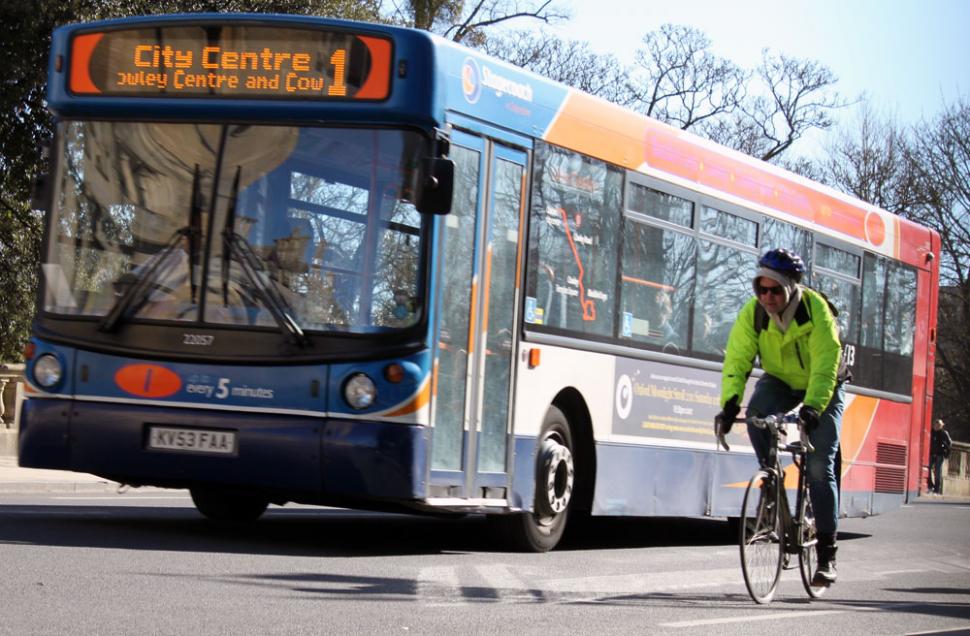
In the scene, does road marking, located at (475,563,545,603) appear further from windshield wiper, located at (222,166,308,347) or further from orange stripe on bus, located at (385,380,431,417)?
windshield wiper, located at (222,166,308,347)

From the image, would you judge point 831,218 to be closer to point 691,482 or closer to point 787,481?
point 691,482

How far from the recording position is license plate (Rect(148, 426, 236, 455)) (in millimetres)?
9852

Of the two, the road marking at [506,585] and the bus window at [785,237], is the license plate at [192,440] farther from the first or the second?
the bus window at [785,237]

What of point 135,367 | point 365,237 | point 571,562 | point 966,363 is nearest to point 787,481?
point 571,562

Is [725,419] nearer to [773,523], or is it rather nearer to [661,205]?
[773,523]

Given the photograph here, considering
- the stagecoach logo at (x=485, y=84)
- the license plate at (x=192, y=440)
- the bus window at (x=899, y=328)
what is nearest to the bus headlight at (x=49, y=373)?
the license plate at (x=192, y=440)

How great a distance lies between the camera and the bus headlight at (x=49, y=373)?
10.1m

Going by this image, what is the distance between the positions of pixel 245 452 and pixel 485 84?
8.92ft

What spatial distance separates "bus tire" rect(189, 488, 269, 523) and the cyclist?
167 inches

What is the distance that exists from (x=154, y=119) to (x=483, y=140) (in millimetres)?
2003

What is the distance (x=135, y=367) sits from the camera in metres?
10.0

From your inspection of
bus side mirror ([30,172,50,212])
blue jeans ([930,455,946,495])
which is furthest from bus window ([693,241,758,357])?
blue jeans ([930,455,946,495])

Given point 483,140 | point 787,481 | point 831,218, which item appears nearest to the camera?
point 787,481

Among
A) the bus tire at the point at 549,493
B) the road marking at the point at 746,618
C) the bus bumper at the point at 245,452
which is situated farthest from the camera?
the bus tire at the point at 549,493
